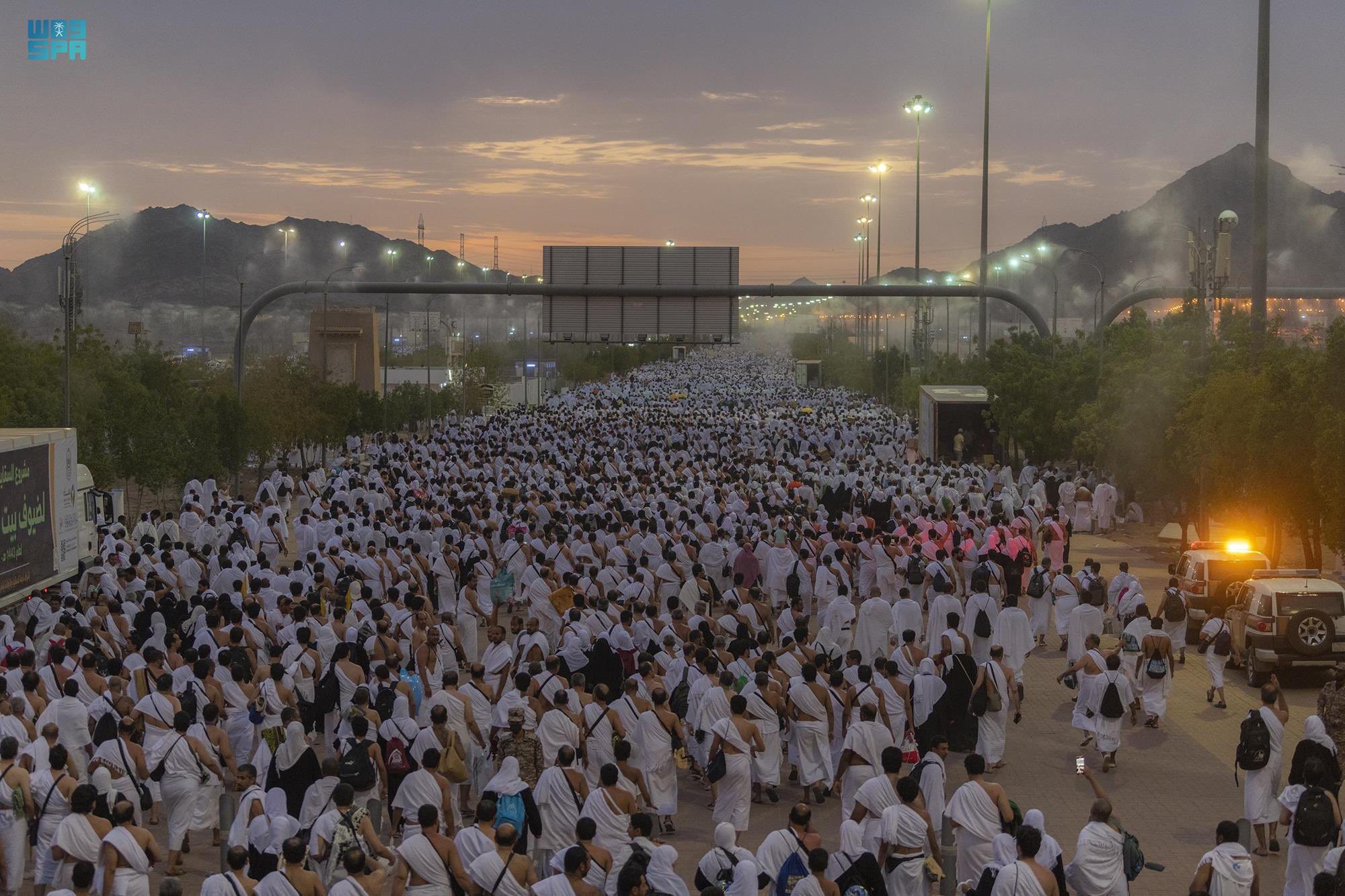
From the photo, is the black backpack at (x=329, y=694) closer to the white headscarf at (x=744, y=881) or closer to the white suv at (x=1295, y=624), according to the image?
the white headscarf at (x=744, y=881)

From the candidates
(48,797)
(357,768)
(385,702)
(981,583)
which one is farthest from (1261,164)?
(48,797)

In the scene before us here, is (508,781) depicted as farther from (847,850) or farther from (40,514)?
(40,514)

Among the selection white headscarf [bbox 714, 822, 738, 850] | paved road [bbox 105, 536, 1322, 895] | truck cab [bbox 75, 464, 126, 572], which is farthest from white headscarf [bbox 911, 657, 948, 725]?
truck cab [bbox 75, 464, 126, 572]

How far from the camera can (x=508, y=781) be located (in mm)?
9492

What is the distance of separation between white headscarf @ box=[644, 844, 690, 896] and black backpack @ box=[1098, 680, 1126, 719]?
260 inches

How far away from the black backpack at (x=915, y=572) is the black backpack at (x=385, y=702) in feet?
29.5

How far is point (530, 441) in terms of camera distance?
3906 cm

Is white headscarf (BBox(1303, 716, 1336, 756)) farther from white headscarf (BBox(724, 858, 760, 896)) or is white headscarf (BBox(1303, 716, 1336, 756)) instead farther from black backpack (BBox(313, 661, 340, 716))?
black backpack (BBox(313, 661, 340, 716))

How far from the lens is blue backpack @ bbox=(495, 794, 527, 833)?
9.10 meters

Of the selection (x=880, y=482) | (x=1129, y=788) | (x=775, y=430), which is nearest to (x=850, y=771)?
(x=1129, y=788)

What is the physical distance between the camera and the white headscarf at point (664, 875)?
25.6ft

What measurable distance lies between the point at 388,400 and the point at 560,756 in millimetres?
49425

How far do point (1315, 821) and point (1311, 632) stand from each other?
310 inches

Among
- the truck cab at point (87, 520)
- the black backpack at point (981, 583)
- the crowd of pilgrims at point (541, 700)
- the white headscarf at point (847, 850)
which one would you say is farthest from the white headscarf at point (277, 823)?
the truck cab at point (87, 520)
